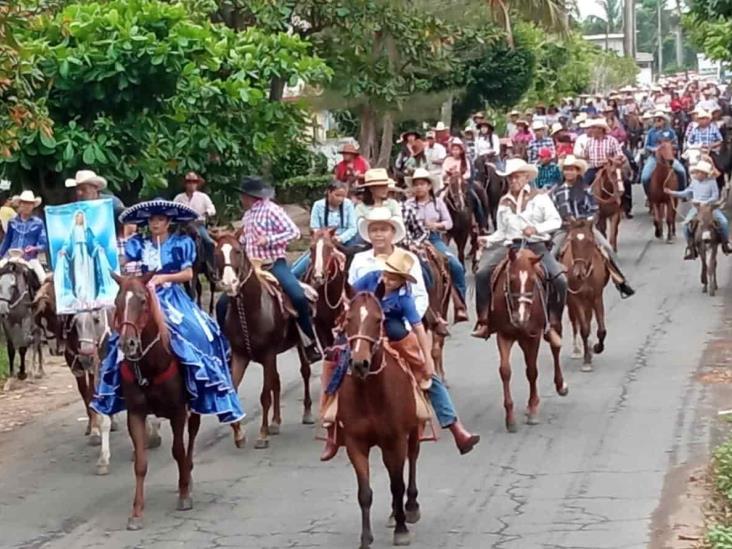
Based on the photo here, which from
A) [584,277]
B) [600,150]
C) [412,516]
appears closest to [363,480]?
[412,516]

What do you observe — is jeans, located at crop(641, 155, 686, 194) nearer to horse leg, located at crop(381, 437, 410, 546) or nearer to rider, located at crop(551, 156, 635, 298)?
rider, located at crop(551, 156, 635, 298)

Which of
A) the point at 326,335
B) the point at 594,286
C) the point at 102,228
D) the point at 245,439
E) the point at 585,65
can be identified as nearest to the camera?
the point at 102,228

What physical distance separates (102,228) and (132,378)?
94.8 inches

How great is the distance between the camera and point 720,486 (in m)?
11.8

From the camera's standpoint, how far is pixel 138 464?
11828mm

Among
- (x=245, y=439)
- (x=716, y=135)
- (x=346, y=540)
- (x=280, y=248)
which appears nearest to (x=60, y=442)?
(x=245, y=439)

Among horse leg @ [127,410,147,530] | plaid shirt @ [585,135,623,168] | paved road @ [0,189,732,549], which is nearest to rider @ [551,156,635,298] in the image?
paved road @ [0,189,732,549]

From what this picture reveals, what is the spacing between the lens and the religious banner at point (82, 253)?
13750 mm

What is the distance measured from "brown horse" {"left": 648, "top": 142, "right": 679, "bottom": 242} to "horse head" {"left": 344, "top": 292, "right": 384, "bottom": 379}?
20.2 meters

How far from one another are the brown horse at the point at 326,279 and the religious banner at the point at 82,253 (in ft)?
7.40

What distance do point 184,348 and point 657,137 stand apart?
21978 millimetres

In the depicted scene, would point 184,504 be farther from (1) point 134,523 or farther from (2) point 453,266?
(2) point 453,266

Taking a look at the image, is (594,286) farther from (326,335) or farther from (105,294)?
(105,294)

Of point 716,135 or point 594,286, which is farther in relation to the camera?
point 716,135
